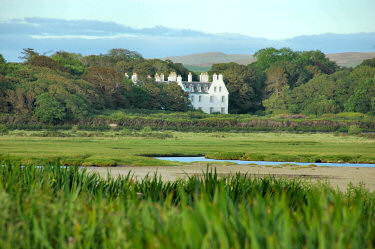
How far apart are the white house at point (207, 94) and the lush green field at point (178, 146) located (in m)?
12.7

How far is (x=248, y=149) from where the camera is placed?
31.5m

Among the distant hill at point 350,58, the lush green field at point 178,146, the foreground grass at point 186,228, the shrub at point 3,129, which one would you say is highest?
the distant hill at point 350,58

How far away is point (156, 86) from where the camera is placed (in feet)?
155

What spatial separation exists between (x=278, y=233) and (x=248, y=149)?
28.1m

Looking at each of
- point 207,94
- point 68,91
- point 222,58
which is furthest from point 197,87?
point 222,58

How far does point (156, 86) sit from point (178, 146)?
1643 cm

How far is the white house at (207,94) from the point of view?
50.4 metres

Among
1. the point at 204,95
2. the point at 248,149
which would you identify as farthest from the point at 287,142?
the point at 204,95

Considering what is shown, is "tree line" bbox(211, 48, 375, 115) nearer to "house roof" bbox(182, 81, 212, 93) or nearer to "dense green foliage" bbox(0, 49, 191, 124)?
"house roof" bbox(182, 81, 212, 93)

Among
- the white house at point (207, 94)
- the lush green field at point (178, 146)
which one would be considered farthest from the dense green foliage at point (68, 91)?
the white house at point (207, 94)

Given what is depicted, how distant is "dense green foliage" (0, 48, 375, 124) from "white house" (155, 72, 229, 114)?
1445mm

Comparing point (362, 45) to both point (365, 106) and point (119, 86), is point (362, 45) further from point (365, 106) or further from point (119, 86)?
point (119, 86)

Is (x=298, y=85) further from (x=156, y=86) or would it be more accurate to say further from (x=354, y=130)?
(x=354, y=130)

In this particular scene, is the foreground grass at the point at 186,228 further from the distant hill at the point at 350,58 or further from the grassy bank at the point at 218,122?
the distant hill at the point at 350,58
